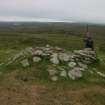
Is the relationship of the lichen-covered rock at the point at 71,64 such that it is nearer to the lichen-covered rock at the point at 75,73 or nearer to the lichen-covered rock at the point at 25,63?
the lichen-covered rock at the point at 75,73

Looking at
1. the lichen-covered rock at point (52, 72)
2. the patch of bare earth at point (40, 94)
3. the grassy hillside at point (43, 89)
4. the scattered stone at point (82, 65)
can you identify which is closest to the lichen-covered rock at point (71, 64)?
the scattered stone at point (82, 65)

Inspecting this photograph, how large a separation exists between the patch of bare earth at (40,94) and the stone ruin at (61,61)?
1.27 m

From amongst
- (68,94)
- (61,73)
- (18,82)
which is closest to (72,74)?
(61,73)

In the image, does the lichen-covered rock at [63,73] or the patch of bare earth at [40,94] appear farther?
the lichen-covered rock at [63,73]

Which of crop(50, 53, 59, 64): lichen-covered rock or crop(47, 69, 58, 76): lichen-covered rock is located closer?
crop(47, 69, 58, 76): lichen-covered rock

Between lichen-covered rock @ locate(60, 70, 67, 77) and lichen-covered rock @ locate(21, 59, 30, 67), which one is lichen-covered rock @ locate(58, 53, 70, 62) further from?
lichen-covered rock @ locate(21, 59, 30, 67)

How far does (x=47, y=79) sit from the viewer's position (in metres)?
15.9

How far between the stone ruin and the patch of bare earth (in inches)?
50.0

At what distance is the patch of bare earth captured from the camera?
13.2 meters

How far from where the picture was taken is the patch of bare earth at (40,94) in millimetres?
13203

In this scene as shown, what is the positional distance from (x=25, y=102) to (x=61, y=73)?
3.88 metres

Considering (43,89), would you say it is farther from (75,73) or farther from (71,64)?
(71,64)

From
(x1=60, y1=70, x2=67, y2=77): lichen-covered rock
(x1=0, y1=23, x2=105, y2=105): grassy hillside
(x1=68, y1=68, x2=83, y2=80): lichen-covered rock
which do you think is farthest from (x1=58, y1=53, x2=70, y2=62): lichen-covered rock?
(x1=60, y1=70, x2=67, y2=77): lichen-covered rock

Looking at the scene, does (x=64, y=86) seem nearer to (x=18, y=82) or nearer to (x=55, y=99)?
(x=55, y=99)
